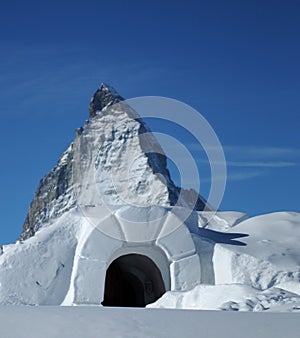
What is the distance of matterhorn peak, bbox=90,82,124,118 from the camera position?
90.2m

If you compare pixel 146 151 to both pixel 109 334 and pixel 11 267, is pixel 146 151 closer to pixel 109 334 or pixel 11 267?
pixel 11 267

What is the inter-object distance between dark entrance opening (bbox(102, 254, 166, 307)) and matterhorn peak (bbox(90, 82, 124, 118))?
220 feet

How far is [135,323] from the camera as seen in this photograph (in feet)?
13.5

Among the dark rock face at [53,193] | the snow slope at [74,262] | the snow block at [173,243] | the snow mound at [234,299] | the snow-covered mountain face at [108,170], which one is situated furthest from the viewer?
the dark rock face at [53,193]

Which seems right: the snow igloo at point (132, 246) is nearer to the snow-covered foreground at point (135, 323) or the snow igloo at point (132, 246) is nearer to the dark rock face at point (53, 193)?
the snow-covered foreground at point (135, 323)

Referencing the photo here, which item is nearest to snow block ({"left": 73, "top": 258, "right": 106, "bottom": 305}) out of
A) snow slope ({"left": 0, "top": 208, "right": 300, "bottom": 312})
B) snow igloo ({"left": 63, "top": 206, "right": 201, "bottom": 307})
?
snow igloo ({"left": 63, "top": 206, "right": 201, "bottom": 307})

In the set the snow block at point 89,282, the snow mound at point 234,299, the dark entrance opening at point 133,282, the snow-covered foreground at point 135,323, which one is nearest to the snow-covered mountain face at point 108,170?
the dark entrance opening at point 133,282

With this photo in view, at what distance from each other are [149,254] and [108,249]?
149cm

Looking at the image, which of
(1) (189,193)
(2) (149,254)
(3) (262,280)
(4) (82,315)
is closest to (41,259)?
(2) (149,254)

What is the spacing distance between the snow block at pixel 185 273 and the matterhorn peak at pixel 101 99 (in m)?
75.7

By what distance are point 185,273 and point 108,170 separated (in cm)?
5576

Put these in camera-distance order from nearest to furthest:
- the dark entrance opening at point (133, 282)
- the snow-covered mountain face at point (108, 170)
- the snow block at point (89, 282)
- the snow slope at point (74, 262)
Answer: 1. the snow block at point (89, 282)
2. the snow slope at point (74, 262)
3. the dark entrance opening at point (133, 282)
4. the snow-covered mountain face at point (108, 170)

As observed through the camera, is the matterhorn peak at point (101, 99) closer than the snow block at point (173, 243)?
No

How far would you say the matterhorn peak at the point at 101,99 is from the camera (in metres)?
90.2
